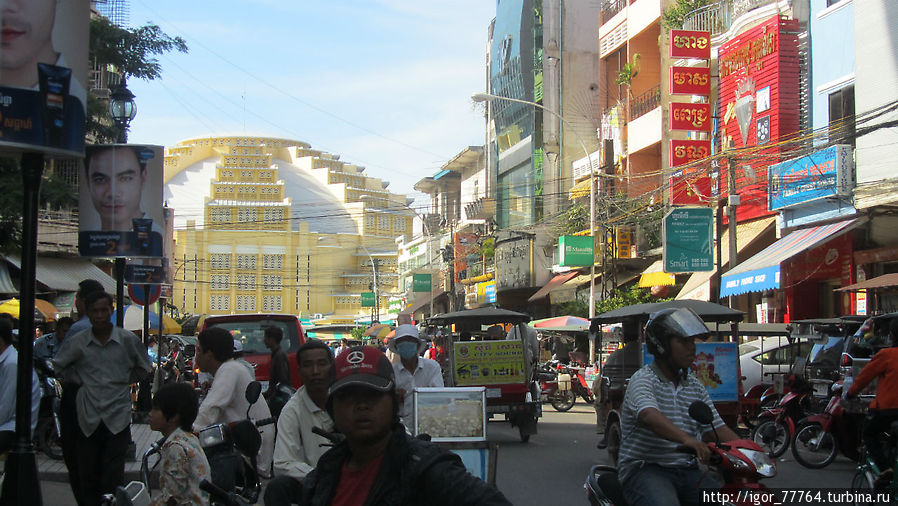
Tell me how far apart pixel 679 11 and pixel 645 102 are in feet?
12.9

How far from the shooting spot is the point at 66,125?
8.00 m

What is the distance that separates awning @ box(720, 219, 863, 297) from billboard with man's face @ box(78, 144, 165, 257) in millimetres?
14043

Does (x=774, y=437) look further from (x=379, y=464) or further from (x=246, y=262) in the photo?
(x=246, y=262)

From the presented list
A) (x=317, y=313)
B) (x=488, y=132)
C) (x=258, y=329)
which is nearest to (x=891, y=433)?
(x=258, y=329)

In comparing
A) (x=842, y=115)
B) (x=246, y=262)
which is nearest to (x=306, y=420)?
(x=842, y=115)

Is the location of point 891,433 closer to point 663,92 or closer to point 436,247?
point 663,92

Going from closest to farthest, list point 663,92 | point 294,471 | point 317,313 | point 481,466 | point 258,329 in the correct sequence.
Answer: point 294,471 → point 481,466 → point 258,329 → point 663,92 → point 317,313

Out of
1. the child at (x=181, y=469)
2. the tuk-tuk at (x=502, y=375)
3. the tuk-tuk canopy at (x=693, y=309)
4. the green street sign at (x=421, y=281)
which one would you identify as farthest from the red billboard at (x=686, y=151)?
the green street sign at (x=421, y=281)

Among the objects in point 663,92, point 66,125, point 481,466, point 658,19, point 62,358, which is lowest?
point 481,466

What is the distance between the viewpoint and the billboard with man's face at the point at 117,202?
12453mm

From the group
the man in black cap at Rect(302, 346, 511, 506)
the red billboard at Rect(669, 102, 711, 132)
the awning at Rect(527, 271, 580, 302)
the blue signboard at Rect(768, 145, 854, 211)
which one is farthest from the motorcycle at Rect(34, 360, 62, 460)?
the awning at Rect(527, 271, 580, 302)

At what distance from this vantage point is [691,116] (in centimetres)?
2950

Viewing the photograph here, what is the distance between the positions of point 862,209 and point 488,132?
42.1 meters

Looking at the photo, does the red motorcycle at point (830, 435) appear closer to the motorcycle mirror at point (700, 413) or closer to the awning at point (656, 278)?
the motorcycle mirror at point (700, 413)
